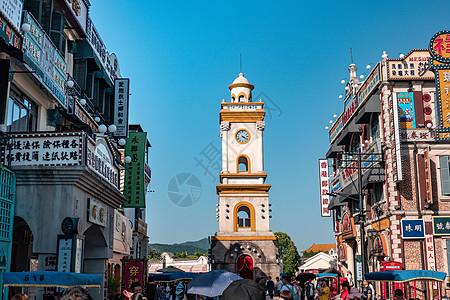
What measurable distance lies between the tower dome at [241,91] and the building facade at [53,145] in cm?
2754

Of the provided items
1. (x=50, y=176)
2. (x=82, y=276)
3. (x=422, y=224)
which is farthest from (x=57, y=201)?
(x=422, y=224)

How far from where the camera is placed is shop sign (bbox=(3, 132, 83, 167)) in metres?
12.9

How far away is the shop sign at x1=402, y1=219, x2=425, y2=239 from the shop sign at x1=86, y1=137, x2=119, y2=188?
14.7m

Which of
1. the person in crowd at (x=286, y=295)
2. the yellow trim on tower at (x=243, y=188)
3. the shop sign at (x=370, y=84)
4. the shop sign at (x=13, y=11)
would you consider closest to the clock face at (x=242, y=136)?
the yellow trim on tower at (x=243, y=188)

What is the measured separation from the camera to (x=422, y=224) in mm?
24797

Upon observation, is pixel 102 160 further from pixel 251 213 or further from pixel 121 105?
pixel 251 213

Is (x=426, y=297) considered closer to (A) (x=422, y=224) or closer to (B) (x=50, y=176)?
(A) (x=422, y=224)

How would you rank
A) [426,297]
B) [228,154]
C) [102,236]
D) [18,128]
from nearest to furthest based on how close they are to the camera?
[18,128] → [102,236] → [426,297] → [228,154]

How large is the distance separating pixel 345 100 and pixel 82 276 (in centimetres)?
2807

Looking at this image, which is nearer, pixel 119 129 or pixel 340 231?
pixel 119 129

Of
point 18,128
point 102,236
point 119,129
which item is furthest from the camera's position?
point 119,129

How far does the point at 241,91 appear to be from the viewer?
47.1 m

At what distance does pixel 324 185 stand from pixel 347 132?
7051mm

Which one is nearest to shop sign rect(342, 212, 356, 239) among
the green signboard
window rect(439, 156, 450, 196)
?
window rect(439, 156, 450, 196)
